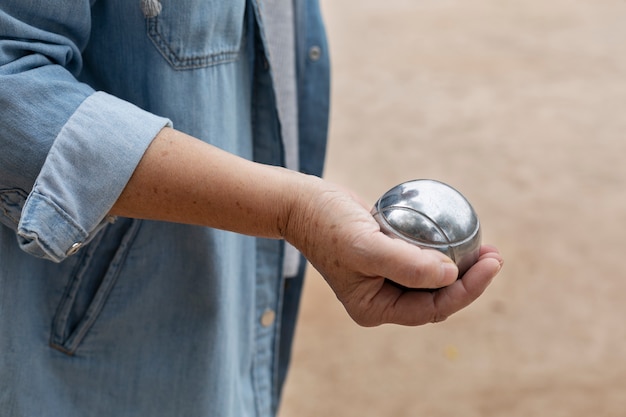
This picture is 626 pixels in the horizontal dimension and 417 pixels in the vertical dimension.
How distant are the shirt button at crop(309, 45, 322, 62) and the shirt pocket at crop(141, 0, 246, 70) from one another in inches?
18.1

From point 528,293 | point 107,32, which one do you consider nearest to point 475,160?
point 528,293

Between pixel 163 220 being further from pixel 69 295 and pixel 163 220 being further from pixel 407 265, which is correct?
pixel 407 265

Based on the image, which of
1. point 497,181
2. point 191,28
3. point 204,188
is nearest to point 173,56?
point 191,28

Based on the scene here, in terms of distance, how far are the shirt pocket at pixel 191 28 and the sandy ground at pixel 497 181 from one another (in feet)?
6.61

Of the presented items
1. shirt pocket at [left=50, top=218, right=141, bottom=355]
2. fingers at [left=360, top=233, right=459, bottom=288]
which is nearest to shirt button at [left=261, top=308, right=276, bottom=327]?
shirt pocket at [left=50, top=218, right=141, bottom=355]

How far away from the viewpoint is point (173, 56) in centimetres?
125

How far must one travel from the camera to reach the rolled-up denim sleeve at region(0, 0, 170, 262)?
3.45 feet

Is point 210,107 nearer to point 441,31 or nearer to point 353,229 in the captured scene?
point 353,229

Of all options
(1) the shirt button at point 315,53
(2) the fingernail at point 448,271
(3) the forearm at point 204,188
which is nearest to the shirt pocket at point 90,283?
(3) the forearm at point 204,188

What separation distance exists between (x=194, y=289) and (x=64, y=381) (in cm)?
25

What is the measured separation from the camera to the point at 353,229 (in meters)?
1.06

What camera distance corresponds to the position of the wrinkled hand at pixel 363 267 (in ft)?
3.43

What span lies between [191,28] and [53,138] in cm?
30

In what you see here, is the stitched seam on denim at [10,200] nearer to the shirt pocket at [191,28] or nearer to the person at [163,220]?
the person at [163,220]
